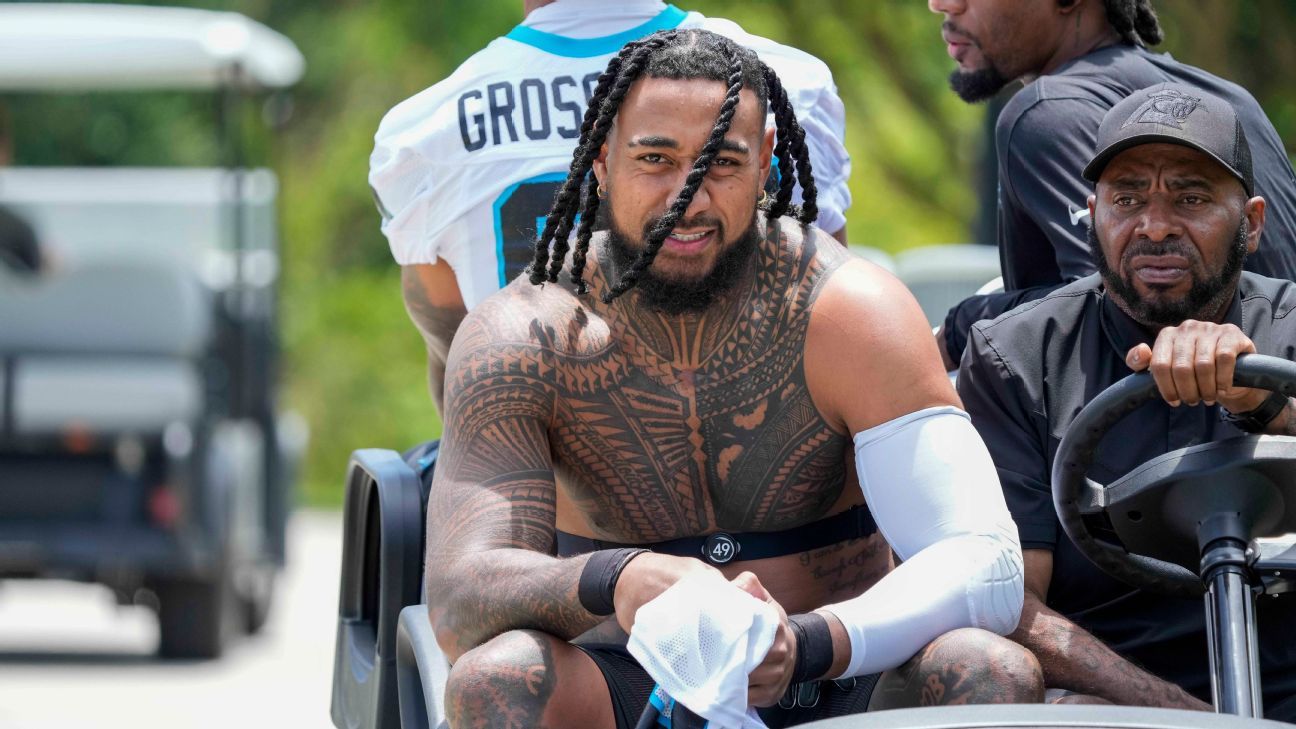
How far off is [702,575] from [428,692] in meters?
0.60

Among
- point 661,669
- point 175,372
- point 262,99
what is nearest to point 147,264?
point 175,372

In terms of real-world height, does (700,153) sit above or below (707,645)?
above

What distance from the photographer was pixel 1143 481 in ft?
9.19

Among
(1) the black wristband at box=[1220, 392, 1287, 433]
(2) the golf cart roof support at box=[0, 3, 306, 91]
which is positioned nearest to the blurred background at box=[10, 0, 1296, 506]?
(2) the golf cart roof support at box=[0, 3, 306, 91]

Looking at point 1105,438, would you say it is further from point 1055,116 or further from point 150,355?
point 150,355

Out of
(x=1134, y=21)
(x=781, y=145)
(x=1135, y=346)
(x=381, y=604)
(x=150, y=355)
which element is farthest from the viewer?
(x=150, y=355)

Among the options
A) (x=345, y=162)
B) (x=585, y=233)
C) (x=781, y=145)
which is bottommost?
(x=345, y=162)

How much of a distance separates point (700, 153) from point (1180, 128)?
72 cm

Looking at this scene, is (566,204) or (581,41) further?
(581,41)

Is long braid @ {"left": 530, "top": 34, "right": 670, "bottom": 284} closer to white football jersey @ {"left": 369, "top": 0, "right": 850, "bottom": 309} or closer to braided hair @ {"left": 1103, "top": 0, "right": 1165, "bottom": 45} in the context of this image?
white football jersey @ {"left": 369, "top": 0, "right": 850, "bottom": 309}

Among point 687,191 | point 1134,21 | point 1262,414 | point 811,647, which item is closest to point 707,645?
point 811,647

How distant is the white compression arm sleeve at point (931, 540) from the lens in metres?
2.77

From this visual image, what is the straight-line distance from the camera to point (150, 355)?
9.04m

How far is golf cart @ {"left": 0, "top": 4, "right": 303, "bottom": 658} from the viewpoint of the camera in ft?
28.3
